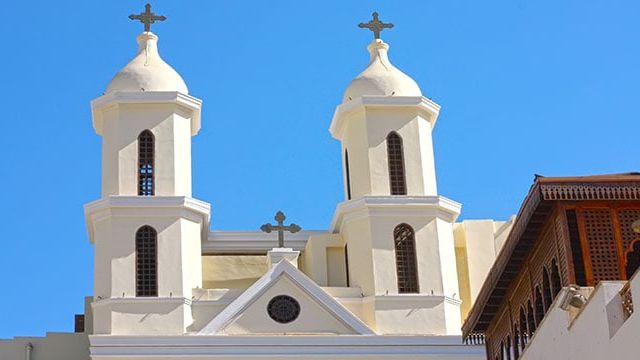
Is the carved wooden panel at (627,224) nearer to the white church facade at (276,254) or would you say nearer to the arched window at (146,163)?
the white church facade at (276,254)

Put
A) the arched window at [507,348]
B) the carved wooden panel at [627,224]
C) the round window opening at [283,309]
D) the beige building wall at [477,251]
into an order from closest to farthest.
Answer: the carved wooden panel at [627,224], the arched window at [507,348], the round window opening at [283,309], the beige building wall at [477,251]

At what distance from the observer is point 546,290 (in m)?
24.7

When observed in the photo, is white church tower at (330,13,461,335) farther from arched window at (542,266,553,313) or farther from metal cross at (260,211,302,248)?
arched window at (542,266,553,313)

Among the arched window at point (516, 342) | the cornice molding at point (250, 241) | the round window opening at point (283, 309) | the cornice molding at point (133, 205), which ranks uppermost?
the cornice molding at point (133, 205)

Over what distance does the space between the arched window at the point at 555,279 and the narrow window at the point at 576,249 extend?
1.85ft

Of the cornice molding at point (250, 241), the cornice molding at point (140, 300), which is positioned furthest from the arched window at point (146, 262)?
the cornice molding at point (250, 241)

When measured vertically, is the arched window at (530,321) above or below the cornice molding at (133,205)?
below

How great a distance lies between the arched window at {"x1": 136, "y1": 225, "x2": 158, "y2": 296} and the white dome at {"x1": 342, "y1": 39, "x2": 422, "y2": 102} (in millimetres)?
6443

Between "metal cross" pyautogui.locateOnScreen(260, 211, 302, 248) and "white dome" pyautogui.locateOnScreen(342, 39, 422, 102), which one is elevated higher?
"white dome" pyautogui.locateOnScreen(342, 39, 422, 102)

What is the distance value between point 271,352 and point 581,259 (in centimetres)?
1892

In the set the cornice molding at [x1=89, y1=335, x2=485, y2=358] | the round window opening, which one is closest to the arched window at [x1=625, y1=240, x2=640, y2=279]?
the cornice molding at [x1=89, y1=335, x2=485, y2=358]

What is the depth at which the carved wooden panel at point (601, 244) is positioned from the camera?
2303 cm

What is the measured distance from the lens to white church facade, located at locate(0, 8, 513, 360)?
41.5 m

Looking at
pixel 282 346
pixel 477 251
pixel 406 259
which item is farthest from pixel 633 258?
pixel 477 251
